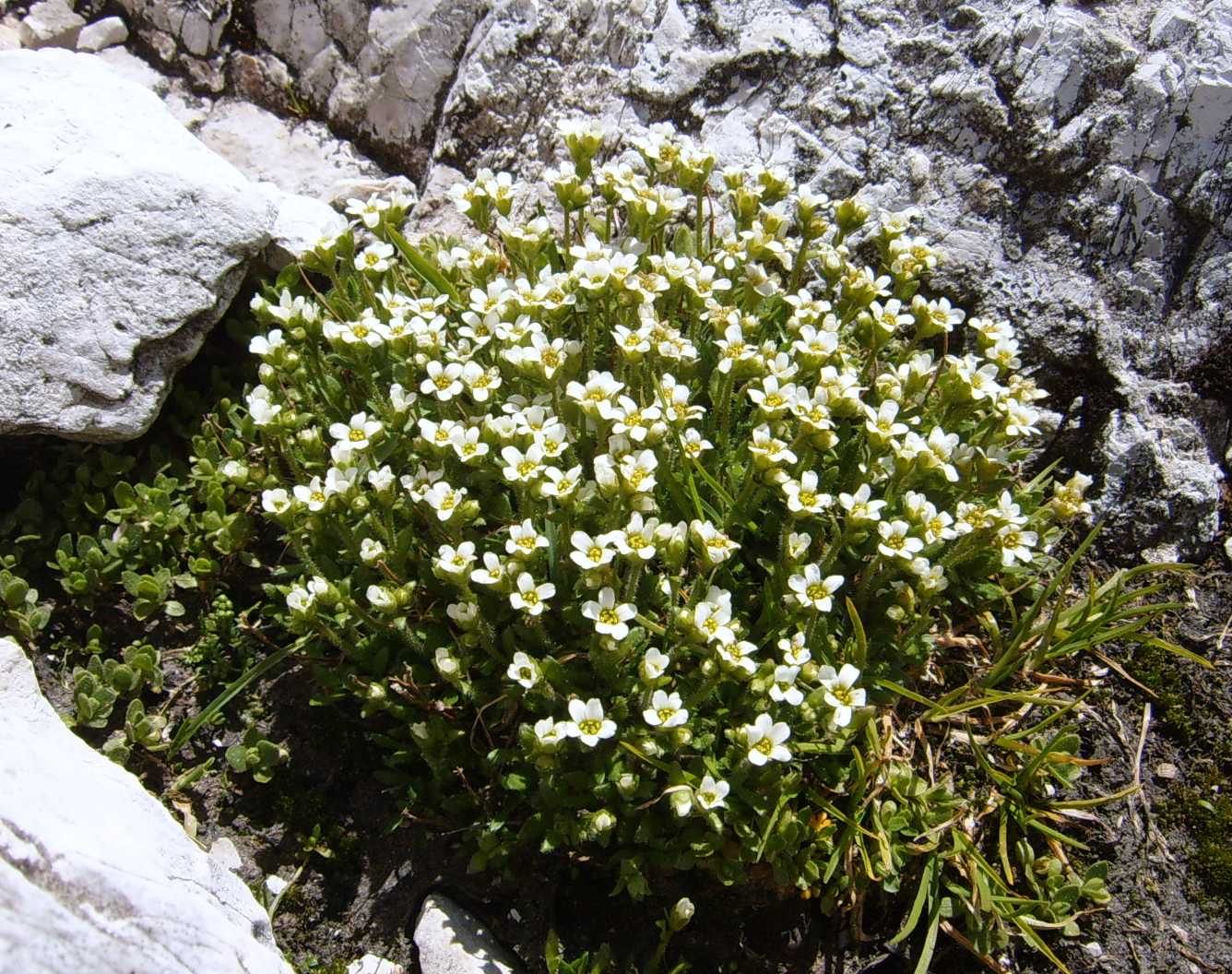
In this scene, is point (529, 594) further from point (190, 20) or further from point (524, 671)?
point (190, 20)

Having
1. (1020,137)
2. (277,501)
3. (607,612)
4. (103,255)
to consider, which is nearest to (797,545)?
(607,612)

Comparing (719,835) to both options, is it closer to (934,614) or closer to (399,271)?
(934,614)

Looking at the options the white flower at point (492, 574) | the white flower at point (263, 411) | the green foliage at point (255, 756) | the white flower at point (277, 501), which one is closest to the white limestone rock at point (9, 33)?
the white flower at point (263, 411)

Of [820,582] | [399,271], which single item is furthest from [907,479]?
[399,271]

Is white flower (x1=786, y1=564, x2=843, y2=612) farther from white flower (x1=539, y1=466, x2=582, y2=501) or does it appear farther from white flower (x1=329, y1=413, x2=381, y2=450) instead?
white flower (x1=329, y1=413, x2=381, y2=450)

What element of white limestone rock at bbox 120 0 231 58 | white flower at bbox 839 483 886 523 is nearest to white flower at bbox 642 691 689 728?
white flower at bbox 839 483 886 523
